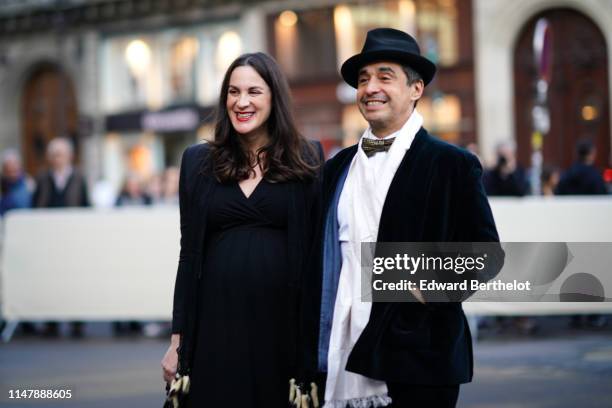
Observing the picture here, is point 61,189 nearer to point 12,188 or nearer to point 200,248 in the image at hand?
point 12,188

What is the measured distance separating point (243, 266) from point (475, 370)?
4.99 metres

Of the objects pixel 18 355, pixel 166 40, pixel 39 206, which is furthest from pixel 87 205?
pixel 166 40

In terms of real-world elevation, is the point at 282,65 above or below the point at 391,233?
above

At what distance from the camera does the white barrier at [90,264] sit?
11.5m

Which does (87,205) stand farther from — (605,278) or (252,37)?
(252,37)

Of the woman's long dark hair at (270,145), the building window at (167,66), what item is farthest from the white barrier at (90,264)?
the building window at (167,66)

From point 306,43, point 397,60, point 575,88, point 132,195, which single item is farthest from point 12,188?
point 306,43

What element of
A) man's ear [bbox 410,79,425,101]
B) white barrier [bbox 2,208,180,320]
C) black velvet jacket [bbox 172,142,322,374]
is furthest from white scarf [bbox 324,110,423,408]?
white barrier [bbox 2,208,180,320]

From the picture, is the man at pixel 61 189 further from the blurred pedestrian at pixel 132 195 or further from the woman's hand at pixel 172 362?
the woman's hand at pixel 172 362

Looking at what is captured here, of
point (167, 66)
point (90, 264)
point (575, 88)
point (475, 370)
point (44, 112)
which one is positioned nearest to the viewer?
point (475, 370)

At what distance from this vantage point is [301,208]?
14.3 feet

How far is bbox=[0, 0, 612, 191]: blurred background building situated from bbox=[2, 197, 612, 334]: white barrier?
913cm

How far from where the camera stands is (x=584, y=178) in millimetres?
12164

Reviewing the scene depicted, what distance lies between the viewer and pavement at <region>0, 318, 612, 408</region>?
24.9 ft
